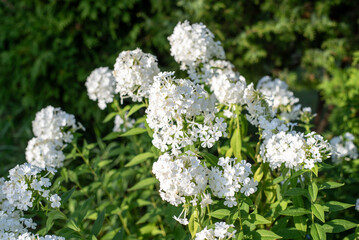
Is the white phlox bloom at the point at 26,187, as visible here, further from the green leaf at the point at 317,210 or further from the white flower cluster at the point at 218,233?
the green leaf at the point at 317,210

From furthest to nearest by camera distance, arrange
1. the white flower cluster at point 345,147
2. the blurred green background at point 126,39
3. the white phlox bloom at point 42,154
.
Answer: the blurred green background at point 126,39
the white flower cluster at point 345,147
the white phlox bloom at point 42,154

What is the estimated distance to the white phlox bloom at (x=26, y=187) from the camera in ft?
5.86

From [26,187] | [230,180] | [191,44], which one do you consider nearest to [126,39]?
[191,44]

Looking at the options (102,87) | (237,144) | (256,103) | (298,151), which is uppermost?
(102,87)

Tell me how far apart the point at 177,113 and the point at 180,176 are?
0.31 m

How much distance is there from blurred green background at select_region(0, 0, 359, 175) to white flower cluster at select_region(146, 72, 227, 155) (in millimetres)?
2945

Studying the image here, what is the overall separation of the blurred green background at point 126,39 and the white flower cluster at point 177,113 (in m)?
2.95

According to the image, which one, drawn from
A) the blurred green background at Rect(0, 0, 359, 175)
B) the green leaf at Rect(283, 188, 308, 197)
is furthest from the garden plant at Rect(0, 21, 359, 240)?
the blurred green background at Rect(0, 0, 359, 175)

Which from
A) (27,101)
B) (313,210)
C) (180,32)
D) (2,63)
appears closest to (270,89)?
(180,32)

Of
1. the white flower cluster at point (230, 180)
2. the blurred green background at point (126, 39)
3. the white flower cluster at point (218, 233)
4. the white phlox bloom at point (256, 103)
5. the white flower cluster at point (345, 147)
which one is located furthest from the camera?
the blurred green background at point (126, 39)

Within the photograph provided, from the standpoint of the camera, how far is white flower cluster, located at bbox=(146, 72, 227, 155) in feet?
5.46

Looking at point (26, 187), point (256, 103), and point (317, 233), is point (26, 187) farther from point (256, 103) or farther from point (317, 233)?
point (317, 233)

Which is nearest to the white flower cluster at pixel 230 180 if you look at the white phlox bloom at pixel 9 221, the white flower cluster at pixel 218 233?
the white flower cluster at pixel 218 233

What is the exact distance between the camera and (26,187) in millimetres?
1787
